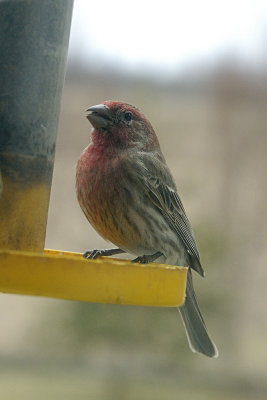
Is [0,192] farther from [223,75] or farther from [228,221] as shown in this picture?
[223,75]

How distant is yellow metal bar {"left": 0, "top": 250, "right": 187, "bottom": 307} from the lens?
2.53 metres

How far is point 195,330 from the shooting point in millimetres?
4602

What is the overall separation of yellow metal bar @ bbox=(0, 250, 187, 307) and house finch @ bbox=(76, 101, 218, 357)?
0.77 metres

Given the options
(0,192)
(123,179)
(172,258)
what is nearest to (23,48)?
(0,192)

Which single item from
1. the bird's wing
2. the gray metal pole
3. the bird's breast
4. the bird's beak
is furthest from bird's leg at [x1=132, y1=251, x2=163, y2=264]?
the bird's beak

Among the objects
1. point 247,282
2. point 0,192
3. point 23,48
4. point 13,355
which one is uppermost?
point 23,48

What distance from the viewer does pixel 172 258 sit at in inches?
153

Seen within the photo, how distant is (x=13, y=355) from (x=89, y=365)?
2335mm

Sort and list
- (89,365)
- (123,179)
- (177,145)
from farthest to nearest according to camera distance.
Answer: (177,145), (89,365), (123,179)

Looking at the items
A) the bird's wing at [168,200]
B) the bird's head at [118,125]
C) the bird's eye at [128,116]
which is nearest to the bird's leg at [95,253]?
the bird's wing at [168,200]

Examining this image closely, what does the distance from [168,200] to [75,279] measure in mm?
1603

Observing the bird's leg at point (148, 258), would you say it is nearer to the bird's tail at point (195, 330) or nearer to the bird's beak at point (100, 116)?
the bird's beak at point (100, 116)

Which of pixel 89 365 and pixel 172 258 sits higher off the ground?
pixel 172 258

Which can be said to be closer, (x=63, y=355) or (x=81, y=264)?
(x=81, y=264)
